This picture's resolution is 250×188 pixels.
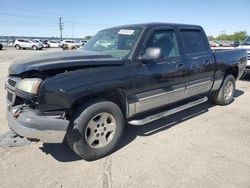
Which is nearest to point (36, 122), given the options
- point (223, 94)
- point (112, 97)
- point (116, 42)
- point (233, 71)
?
point (112, 97)

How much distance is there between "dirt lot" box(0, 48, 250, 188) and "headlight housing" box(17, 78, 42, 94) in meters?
1.08

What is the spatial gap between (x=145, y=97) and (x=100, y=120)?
2.84 ft

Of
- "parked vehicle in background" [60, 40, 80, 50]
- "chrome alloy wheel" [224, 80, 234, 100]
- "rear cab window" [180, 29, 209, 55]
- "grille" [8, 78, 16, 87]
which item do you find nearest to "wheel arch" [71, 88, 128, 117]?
"grille" [8, 78, 16, 87]

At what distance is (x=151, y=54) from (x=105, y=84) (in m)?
0.86

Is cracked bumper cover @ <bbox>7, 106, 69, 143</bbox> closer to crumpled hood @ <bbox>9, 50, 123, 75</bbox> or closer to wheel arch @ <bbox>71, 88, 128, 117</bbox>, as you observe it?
wheel arch @ <bbox>71, 88, 128, 117</bbox>

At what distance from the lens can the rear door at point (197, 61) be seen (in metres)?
4.73

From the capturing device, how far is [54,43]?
163 feet

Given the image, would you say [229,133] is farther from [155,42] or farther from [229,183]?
[155,42]

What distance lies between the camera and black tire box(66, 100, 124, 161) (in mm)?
3215

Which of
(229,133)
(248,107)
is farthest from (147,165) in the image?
(248,107)

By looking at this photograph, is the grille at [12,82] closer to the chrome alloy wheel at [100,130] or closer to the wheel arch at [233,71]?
the chrome alloy wheel at [100,130]

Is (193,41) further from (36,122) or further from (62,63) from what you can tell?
(36,122)

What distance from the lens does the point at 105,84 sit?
3.34m

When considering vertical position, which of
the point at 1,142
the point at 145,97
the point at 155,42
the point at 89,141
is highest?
the point at 155,42
